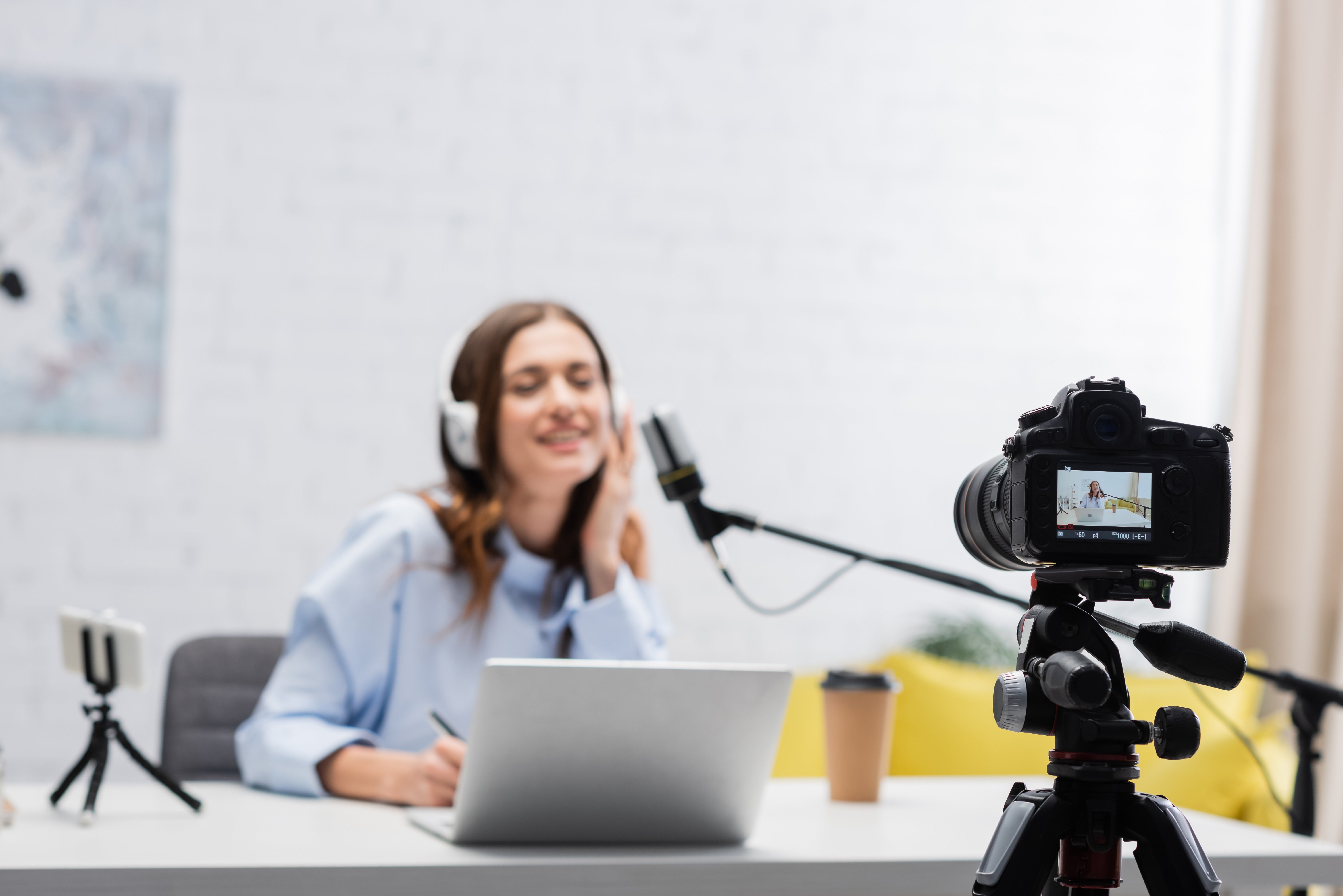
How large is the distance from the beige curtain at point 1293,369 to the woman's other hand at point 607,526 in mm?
1803

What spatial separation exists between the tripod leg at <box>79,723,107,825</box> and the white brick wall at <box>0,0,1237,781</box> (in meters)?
1.83

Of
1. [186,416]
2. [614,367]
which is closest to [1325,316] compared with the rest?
[614,367]

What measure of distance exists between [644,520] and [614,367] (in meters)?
1.10

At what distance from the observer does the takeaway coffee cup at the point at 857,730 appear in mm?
1325

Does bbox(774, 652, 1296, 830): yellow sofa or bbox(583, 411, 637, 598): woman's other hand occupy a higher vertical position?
bbox(583, 411, 637, 598): woman's other hand

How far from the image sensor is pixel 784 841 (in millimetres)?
1097

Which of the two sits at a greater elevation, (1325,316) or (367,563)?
(1325,316)

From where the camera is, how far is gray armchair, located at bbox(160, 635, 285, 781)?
193 centimetres

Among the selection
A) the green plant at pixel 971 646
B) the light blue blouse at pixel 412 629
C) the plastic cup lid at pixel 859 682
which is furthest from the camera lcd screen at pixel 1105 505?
the green plant at pixel 971 646

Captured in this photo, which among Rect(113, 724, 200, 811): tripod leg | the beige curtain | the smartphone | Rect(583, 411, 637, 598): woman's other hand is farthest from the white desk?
the beige curtain

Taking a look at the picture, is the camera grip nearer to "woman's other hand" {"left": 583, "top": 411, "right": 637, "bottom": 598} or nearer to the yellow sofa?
"woman's other hand" {"left": 583, "top": 411, "right": 637, "bottom": 598}

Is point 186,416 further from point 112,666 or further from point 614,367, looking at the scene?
point 112,666

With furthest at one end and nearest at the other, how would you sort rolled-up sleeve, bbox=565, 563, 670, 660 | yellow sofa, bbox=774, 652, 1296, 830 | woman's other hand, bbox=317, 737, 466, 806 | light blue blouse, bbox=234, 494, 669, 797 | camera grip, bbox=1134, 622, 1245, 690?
1. yellow sofa, bbox=774, 652, 1296, 830
2. rolled-up sleeve, bbox=565, 563, 670, 660
3. light blue blouse, bbox=234, 494, 669, 797
4. woman's other hand, bbox=317, 737, 466, 806
5. camera grip, bbox=1134, 622, 1245, 690

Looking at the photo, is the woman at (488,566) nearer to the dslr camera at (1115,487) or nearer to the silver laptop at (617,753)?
the silver laptop at (617,753)
